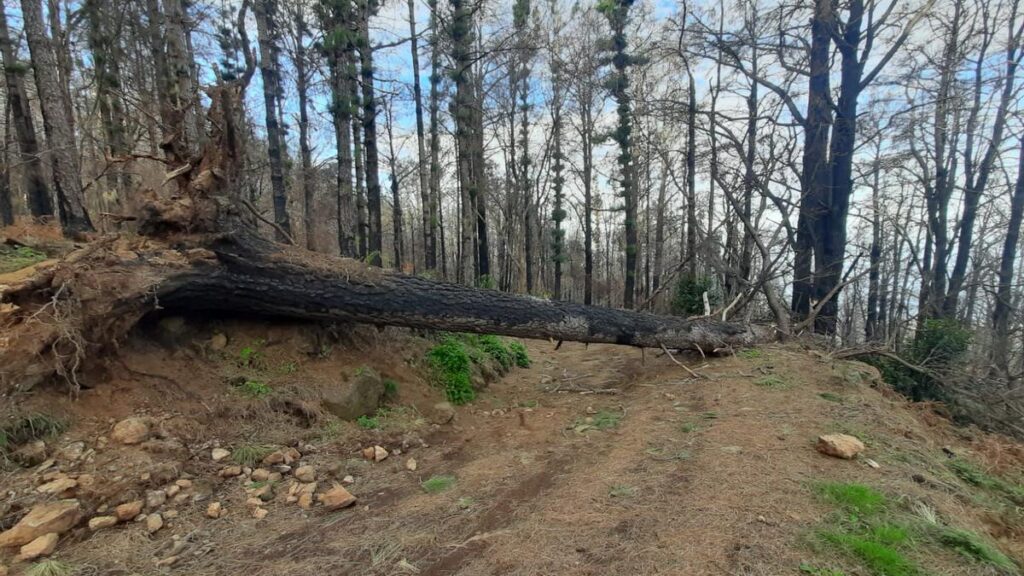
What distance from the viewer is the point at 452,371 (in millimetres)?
5809

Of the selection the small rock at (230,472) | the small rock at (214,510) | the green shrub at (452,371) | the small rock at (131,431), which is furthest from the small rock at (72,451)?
the green shrub at (452,371)

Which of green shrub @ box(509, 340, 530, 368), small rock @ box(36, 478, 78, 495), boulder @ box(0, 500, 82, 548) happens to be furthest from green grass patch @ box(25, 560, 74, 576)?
green shrub @ box(509, 340, 530, 368)

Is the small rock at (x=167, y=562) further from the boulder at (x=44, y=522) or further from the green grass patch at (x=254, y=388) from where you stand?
the green grass patch at (x=254, y=388)

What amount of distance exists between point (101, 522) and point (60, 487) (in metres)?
0.36

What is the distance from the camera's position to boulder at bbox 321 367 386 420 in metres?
4.33

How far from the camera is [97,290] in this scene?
3387 mm

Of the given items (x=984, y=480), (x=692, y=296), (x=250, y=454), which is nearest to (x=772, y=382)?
(x=984, y=480)

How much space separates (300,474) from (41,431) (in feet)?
5.48

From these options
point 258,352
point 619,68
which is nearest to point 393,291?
point 258,352

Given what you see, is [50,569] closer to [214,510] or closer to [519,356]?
[214,510]

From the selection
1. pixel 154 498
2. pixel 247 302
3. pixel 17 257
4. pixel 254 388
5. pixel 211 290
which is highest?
pixel 17 257

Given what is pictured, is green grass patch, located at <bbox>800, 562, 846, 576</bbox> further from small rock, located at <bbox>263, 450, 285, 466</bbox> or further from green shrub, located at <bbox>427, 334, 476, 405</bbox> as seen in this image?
green shrub, located at <bbox>427, 334, 476, 405</bbox>

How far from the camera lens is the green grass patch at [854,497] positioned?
2.57m

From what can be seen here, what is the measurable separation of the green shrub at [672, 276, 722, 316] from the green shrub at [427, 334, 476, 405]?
8.59 meters
